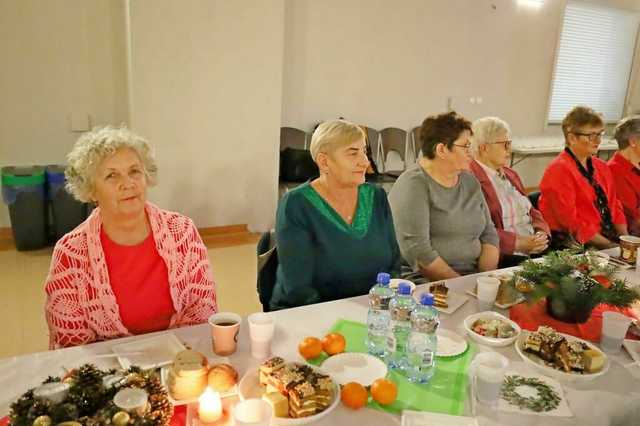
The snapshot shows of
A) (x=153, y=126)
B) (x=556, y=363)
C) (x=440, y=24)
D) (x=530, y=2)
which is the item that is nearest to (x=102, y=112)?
(x=153, y=126)

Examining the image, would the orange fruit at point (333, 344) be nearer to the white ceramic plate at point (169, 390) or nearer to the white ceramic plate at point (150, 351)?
the white ceramic plate at point (169, 390)

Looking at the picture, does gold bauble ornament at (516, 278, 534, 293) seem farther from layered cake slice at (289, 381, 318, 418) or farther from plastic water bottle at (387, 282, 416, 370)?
layered cake slice at (289, 381, 318, 418)

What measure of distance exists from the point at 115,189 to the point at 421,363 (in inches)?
41.0

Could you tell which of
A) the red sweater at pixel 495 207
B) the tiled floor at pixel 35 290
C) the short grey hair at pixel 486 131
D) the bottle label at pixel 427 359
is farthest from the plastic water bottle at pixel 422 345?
the tiled floor at pixel 35 290

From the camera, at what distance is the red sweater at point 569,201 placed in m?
2.85

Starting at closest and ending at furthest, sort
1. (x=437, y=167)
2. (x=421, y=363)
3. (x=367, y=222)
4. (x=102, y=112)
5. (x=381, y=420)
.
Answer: (x=381, y=420)
(x=421, y=363)
(x=367, y=222)
(x=437, y=167)
(x=102, y=112)

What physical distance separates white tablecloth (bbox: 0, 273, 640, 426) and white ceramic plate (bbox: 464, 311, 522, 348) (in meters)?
0.02

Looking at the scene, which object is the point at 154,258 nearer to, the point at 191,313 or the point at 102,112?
the point at 191,313

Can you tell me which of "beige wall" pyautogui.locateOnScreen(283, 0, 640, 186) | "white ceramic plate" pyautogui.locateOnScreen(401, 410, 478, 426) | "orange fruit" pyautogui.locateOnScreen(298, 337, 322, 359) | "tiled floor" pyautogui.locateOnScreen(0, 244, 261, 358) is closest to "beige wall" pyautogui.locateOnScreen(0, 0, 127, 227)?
"tiled floor" pyautogui.locateOnScreen(0, 244, 261, 358)

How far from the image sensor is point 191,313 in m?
1.64

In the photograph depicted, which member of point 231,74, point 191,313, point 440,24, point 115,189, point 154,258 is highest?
point 440,24

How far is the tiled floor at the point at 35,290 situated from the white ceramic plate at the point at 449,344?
178 centimetres

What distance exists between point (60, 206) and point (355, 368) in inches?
130

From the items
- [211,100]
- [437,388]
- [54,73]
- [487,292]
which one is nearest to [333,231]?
[487,292]
